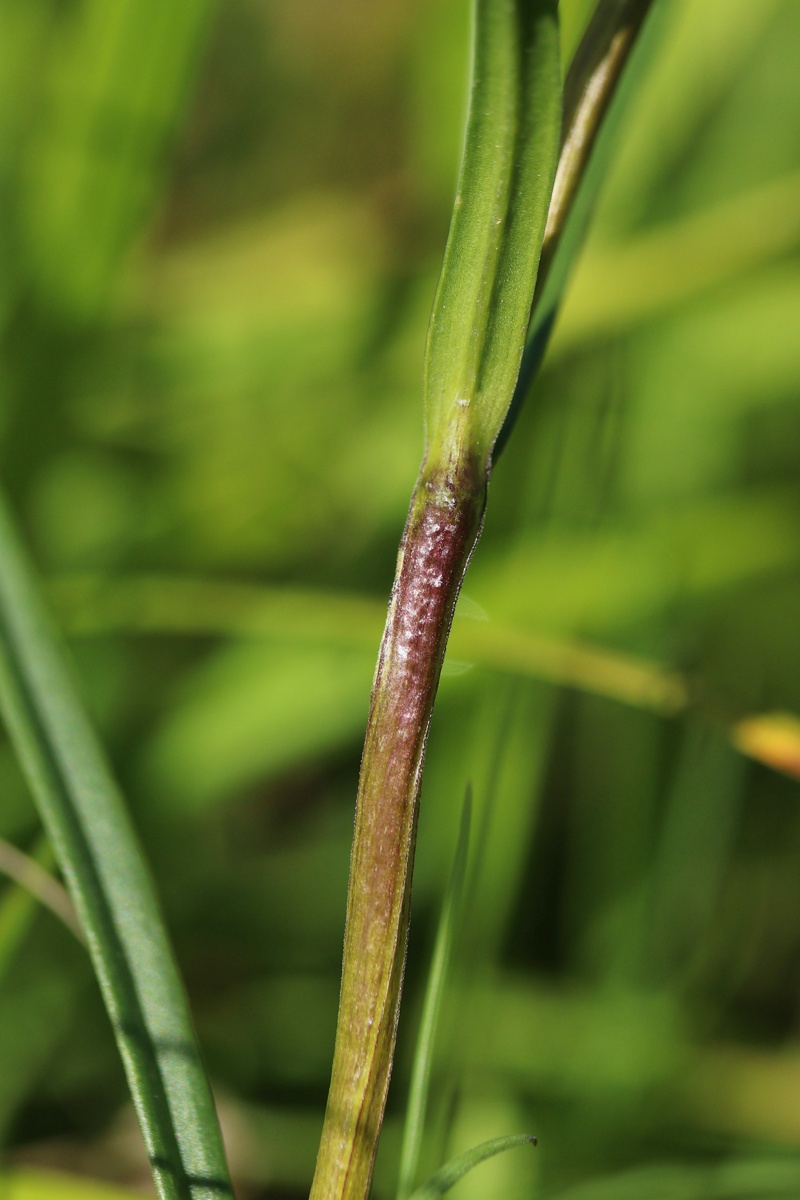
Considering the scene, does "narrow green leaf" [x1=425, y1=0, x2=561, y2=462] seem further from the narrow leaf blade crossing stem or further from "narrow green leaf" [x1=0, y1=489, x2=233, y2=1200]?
"narrow green leaf" [x1=0, y1=489, x2=233, y2=1200]

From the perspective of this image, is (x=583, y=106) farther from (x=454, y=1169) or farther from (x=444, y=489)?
(x=454, y=1169)

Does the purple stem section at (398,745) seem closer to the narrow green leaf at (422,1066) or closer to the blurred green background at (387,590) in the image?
Answer: the narrow green leaf at (422,1066)

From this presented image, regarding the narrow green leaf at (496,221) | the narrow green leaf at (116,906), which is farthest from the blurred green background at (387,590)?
the narrow green leaf at (496,221)

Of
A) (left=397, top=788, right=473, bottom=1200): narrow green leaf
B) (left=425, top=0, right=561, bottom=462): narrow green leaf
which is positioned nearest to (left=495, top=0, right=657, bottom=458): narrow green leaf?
(left=425, top=0, right=561, bottom=462): narrow green leaf

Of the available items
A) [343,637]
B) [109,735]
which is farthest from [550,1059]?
[109,735]

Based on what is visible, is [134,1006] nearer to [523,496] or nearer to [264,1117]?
[264,1117]
